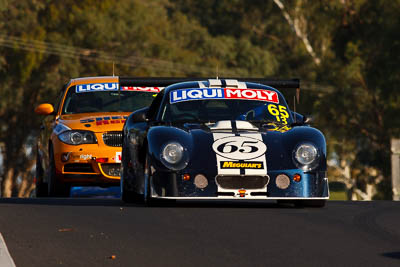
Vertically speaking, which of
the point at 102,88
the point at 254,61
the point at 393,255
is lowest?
the point at 393,255

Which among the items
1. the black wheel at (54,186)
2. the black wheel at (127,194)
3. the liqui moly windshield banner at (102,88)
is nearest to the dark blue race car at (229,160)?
the black wheel at (127,194)

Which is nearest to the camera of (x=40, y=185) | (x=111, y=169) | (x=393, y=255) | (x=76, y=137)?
(x=393, y=255)

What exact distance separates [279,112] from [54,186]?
4.08 meters

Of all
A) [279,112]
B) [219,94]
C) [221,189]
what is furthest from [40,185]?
[221,189]

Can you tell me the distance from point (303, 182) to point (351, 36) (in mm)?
41888

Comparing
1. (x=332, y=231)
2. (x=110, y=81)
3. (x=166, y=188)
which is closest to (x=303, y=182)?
(x=166, y=188)

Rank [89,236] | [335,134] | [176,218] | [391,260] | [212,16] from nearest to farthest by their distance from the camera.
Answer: [391,260], [89,236], [176,218], [335,134], [212,16]

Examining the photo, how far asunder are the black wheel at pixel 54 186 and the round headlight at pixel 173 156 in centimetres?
446

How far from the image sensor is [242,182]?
11203mm

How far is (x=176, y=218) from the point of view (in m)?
10.2

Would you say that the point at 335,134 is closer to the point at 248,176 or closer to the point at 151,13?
the point at 151,13

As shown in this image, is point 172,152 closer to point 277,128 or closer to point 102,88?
point 277,128

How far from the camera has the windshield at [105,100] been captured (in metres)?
16.4

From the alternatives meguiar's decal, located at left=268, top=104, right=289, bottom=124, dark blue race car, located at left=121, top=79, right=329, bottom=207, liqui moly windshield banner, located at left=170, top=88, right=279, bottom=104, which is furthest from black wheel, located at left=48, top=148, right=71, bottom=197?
meguiar's decal, located at left=268, top=104, right=289, bottom=124
